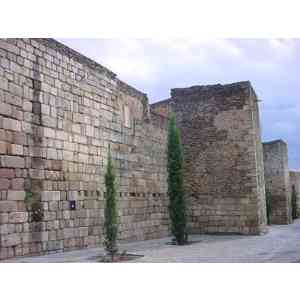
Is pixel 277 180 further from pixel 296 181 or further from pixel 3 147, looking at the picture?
pixel 3 147

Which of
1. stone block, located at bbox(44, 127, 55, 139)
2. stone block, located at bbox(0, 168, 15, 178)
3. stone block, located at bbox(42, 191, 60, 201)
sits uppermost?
stone block, located at bbox(44, 127, 55, 139)

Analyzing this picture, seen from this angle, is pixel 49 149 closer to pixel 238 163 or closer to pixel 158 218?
pixel 158 218

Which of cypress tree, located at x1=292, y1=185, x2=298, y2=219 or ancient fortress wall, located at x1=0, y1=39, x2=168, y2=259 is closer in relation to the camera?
ancient fortress wall, located at x1=0, y1=39, x2=168, y2=259

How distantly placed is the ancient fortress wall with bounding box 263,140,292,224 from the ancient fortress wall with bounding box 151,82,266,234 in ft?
14.3

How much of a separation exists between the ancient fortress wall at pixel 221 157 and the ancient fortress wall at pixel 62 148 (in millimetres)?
2336

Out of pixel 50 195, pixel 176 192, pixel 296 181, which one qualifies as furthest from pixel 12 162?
pixel 296 181

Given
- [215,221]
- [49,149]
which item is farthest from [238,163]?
[49,149]

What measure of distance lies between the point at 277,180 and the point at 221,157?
5881 millimetres

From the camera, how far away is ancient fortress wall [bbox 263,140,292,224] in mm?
18562

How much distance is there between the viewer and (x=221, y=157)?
13.9 m

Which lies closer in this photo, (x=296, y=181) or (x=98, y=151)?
(x=98, y=151)

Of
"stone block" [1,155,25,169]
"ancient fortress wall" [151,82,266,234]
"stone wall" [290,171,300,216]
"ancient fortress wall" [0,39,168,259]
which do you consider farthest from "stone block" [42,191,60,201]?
"stone wall" [290,171,300,216]

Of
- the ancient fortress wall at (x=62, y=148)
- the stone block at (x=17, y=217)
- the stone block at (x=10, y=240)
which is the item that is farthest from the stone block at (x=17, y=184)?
the stone block at (x=10, y=240)

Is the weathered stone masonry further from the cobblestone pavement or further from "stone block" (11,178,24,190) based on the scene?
the cobblestone pavement
